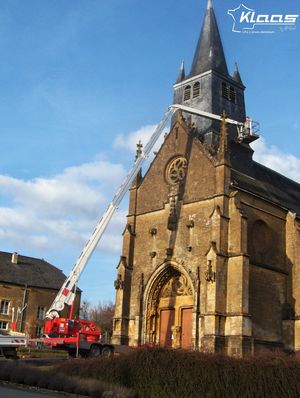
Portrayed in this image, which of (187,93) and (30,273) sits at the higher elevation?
(187,93)

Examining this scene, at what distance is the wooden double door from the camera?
31422mm

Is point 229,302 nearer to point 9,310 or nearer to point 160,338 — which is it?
point 160,338

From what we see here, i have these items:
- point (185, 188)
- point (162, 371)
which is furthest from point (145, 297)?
point (162, 371)

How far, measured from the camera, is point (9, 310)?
55.3 meters

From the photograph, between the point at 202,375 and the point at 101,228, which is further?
the point at 101,228

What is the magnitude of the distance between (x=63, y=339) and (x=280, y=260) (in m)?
14.3

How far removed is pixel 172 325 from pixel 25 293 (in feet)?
94.9

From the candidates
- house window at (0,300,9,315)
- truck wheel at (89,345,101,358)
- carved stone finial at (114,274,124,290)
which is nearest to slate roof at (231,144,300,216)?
carved stone finial at (114,274,124,290)

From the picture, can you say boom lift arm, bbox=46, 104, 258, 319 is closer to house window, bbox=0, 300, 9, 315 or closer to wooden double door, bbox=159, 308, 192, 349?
wooden double door, bbox=159, 308, 192, 349

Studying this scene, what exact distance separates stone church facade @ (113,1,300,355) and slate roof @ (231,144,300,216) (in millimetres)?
121

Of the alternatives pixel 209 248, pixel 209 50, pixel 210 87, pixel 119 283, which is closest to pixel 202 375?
pixel 209 248

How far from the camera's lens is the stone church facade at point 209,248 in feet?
95.1

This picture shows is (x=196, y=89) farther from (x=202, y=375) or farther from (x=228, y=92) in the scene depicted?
(x=202, y=375)

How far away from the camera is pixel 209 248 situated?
29.6 meters
